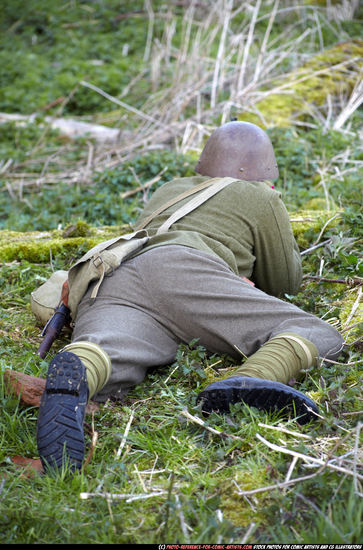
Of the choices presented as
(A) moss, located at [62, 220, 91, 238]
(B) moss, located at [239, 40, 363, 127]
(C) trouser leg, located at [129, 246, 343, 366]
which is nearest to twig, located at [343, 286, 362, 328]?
(C) trouser leg, located at [129, 246, 343, 366]

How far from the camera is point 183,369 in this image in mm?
2838

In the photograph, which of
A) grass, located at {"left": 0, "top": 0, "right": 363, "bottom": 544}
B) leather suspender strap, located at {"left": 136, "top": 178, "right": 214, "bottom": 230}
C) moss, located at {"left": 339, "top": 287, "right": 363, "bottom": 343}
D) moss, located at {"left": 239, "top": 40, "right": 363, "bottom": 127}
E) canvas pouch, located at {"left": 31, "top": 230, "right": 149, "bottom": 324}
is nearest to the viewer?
grass, located at {"left": 0, "top": 0, "right": 363, "bottom": 544}

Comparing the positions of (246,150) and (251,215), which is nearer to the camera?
(251,215)

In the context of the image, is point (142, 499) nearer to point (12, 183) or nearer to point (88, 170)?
point (88, 170)

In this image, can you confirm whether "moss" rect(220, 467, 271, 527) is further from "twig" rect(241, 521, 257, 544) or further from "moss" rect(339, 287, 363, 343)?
"moss" rect(339, 287, 363, 343)

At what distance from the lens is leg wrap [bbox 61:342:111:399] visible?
8.10 ft

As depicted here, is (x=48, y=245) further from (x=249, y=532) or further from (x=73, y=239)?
(x=249, y=532)

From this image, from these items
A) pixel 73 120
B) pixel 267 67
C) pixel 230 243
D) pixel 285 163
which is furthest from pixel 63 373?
pixel 73 120

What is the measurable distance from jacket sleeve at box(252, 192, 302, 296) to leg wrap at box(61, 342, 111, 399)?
1191mm

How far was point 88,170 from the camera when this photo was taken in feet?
19.9

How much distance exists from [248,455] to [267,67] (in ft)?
18.1

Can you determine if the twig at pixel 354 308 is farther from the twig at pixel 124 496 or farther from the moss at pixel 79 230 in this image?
the moss at pixel 79 230

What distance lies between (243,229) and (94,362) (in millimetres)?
1206

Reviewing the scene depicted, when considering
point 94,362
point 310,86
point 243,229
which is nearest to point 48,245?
point 243,229
